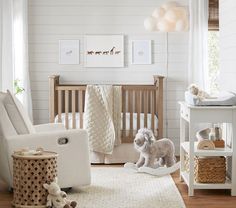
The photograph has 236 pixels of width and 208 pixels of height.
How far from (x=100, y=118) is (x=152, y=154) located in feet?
2.48

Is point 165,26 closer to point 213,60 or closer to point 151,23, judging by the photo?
point 151,23

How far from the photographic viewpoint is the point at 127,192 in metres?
5.00

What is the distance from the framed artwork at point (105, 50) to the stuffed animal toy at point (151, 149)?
60.3 inches

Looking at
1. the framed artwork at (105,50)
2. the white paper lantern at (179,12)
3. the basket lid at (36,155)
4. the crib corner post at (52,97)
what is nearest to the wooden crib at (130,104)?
the crib corner post at (52,97)

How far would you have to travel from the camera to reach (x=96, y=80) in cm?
729

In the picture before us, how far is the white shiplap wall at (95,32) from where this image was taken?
7.27 metres

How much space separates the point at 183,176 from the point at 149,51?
2.32 meters

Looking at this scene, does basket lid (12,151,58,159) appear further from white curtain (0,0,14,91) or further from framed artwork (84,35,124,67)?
framed artwork (84,35,124,67)

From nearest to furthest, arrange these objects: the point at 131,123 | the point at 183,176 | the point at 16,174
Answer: the point at 16,174 → the point at 183,176 → the point at 131,123

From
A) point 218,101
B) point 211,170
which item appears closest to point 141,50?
point 218,101

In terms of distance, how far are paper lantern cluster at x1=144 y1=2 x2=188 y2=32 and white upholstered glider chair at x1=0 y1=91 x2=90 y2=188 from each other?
2343mm

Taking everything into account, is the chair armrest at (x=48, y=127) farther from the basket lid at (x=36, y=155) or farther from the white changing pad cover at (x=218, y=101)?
the white changing pad cover at (x=218, y=101)

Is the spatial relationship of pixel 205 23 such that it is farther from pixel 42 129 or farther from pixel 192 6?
pixel 42 129

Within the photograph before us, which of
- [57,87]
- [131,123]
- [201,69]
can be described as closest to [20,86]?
[57,87]
